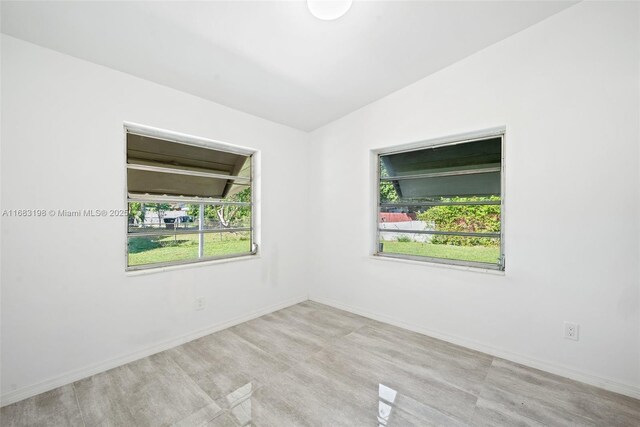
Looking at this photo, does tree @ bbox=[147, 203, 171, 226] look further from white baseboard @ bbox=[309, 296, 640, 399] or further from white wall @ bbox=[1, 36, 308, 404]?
white baseboard @ bbox=[309, 296, 640, 399]

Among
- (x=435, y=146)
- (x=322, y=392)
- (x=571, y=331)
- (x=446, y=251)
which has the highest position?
(x=435, y=146)

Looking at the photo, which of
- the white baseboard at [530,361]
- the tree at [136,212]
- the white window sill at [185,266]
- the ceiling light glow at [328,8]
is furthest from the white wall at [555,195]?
the tree at [136,212]

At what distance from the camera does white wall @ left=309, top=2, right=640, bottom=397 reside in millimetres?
2035

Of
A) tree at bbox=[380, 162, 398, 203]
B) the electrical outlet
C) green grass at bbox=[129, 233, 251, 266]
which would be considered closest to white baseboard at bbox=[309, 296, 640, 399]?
the electrical outlet

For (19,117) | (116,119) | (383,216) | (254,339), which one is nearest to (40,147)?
(19,117)

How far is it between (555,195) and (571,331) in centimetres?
109

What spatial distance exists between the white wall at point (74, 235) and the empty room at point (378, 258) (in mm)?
14

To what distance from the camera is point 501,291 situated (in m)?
2.54

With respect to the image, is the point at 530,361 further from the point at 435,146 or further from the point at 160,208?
the point at 160,208

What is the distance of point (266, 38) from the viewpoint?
2236 millimetres

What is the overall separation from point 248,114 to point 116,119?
54.0 inches

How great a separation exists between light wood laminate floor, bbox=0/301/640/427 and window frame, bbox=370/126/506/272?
2.70 feet

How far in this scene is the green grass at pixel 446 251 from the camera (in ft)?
9.12

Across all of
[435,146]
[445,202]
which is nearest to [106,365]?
[445,202]
